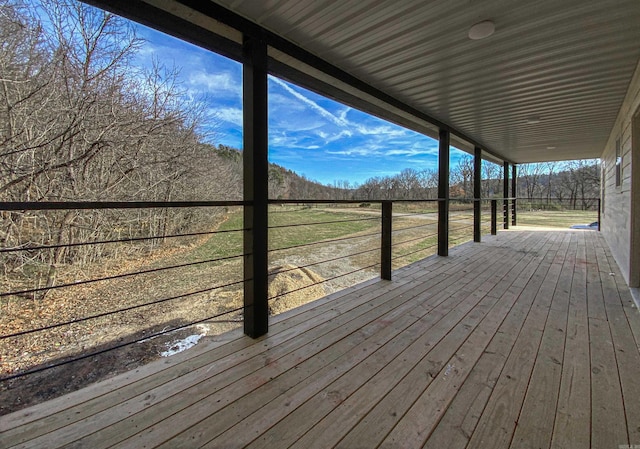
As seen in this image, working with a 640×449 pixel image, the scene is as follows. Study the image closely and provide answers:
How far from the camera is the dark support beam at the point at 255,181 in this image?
1656 millimetres

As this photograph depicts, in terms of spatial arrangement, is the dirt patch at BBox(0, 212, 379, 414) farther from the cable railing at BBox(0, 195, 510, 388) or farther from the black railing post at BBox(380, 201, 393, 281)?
the black railing post at BBox(380, 201, 393, 281)

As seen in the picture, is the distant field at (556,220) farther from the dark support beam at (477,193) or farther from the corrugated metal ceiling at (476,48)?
the corrugated metal ceiling at (476,48)

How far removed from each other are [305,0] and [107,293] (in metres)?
5.11

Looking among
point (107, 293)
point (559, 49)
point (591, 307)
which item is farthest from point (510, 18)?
point (107, 293)

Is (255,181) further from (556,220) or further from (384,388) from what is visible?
(556,220)

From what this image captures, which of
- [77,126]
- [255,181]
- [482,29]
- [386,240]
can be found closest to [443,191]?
[386,240]

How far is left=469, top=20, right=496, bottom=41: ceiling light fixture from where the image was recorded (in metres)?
1.71

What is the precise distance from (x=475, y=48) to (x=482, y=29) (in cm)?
26

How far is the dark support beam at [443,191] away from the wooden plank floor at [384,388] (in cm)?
183

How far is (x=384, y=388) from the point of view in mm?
1252

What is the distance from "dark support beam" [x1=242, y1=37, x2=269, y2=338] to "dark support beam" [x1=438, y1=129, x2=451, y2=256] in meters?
3.06

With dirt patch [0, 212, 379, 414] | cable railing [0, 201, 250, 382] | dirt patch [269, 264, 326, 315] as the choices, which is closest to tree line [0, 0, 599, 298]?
cable railing [0, 201, 250, 382]

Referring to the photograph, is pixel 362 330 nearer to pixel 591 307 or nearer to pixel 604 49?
pixel 591 307

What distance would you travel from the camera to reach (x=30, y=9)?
9.48ft
